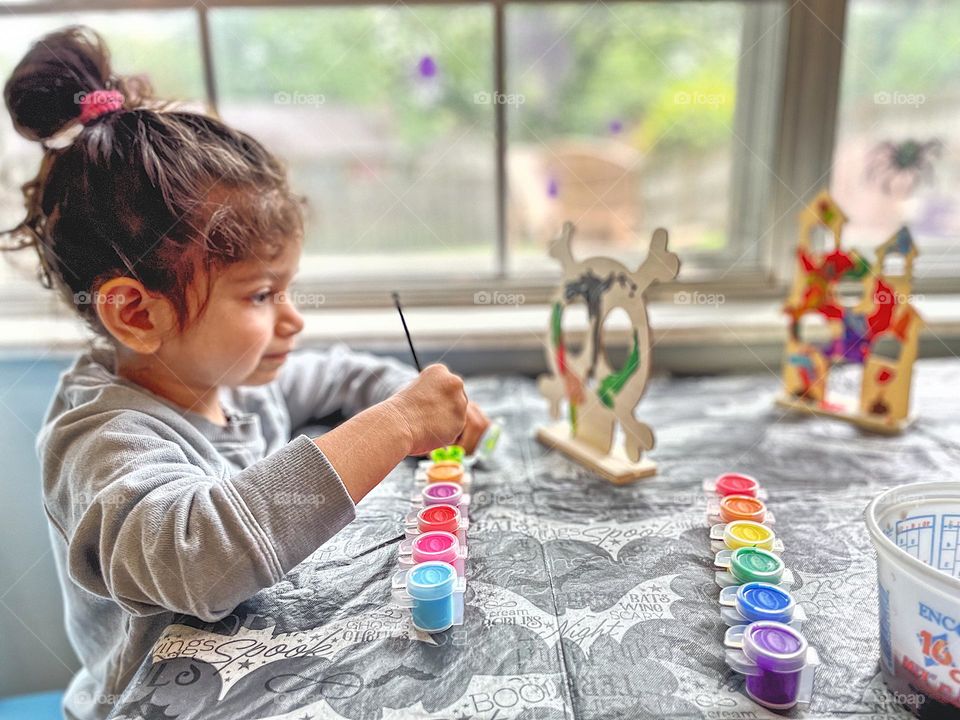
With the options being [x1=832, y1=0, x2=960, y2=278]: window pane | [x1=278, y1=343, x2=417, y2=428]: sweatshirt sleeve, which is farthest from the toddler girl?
[x1=832, y1=0, x2=960, y2=278]: window pane

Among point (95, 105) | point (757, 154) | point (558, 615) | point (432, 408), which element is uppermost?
point (95, 105)

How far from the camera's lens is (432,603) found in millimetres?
574

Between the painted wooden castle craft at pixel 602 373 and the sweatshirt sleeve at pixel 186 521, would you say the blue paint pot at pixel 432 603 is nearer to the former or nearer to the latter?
the sweatshirt sleeve at pixel 186 521

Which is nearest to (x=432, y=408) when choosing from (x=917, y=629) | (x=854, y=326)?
(x=917, y=629)

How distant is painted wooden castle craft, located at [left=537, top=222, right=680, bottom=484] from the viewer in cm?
83

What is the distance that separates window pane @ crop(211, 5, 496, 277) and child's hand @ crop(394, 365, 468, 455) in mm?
633

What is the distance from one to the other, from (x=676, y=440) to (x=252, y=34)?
1.00 metres

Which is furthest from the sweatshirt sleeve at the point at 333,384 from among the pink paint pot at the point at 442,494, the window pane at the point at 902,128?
the window pane at the point at 902,128

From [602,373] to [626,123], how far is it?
69 centimetres

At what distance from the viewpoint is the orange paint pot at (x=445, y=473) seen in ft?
2.65

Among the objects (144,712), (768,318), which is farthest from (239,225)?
(768,318)

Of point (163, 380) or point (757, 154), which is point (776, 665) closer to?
point (163, 380)

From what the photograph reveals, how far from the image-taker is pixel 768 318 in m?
1.26

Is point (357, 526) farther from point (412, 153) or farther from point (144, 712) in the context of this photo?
point (412, 153)
